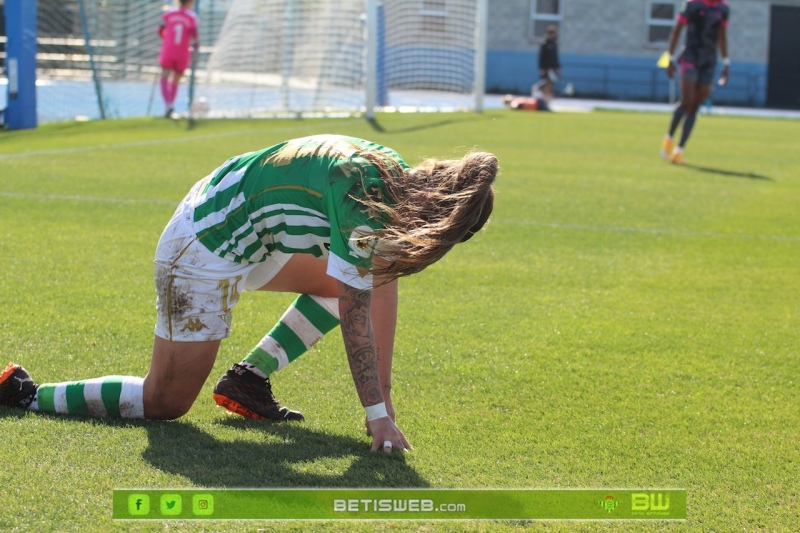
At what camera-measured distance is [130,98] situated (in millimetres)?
19500

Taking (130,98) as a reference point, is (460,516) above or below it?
below

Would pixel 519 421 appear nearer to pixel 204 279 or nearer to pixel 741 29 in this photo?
pixel 204 279

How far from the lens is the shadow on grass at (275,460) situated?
3.22m

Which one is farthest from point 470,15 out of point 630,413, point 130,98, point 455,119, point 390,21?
point 630,413

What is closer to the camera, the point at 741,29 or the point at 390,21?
the point at 390,21

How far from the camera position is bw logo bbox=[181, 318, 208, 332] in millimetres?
3609

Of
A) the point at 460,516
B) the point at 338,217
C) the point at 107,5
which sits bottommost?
the point at 460,516

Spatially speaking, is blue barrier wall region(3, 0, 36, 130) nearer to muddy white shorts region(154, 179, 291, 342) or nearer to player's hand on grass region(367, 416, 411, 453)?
muddy white shorts region(154, 179, 291, 342)

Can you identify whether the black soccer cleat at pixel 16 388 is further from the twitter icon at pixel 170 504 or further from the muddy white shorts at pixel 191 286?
the twitter icon at pixel 170 504

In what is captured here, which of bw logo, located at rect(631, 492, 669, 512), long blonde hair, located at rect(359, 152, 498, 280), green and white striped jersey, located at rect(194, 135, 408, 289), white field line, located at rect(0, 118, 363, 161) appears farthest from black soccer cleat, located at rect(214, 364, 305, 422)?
white field line, located at rect(0, 118, 363, 161)

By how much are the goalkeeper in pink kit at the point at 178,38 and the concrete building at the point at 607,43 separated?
889 inches

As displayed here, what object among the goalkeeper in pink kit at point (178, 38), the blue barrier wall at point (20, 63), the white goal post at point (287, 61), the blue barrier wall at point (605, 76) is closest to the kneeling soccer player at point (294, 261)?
the blue barrier wall at point (20, 63)

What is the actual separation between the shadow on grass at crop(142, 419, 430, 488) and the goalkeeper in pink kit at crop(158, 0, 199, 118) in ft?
46.8

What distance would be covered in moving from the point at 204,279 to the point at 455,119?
54.5 ft
